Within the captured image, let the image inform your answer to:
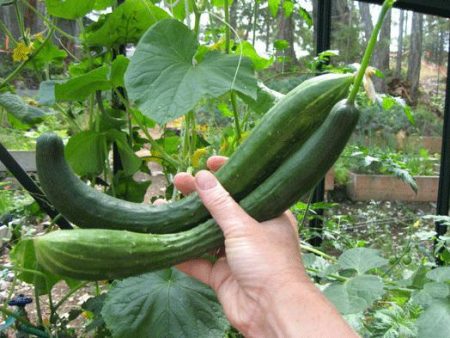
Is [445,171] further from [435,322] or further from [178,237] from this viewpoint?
[178,237]

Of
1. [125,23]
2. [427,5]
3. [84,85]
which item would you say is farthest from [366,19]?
[84,85]

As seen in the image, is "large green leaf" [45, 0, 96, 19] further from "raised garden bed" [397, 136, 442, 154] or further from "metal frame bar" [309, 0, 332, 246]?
"raised garden bed" [397, 136, 442, 154]

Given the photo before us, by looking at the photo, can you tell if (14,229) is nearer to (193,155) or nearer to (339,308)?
(193,155)

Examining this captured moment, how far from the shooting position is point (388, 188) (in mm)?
3533

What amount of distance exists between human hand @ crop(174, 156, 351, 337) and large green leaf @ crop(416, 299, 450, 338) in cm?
18

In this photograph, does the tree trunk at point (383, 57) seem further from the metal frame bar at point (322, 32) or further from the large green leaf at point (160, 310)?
the large green leaf at point (160, 310)

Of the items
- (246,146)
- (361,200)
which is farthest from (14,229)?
(361,200)

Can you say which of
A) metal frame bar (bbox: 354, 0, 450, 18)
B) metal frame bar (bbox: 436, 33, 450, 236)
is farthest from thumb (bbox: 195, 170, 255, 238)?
metal frame bar (bbox: 436, 33, 450, 236)

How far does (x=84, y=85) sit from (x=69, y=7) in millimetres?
187

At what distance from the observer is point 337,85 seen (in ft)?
2.57

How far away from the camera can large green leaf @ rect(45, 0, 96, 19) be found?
102 cm

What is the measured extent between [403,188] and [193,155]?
280 centimetres

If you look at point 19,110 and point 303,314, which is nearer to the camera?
point 303,314

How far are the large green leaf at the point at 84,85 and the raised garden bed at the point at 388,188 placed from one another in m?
2.88
